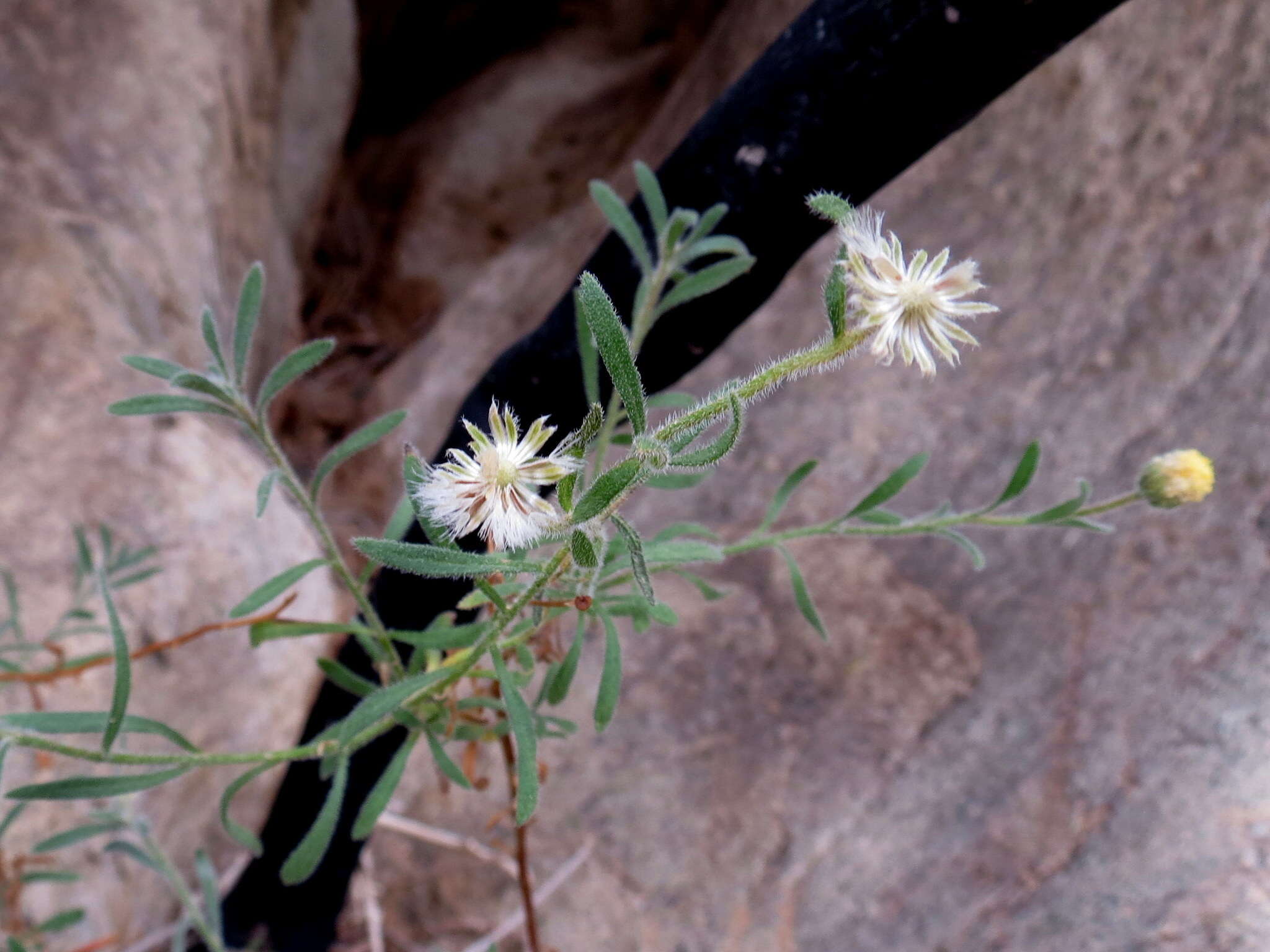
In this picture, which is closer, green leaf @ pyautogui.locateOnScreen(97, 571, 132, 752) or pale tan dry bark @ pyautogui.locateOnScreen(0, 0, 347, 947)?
green leaf @ pyautogui.locateOnScreen(97, 571, 132, 752)

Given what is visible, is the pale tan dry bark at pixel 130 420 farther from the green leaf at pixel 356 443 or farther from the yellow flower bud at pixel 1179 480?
the yellow flower bud at pixel 1179 480

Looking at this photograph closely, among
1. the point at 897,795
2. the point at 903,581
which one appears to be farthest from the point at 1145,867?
the point at 903,581

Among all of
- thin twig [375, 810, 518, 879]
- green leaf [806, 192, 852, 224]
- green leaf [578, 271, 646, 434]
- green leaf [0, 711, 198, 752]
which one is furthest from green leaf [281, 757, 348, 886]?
thin twig [375, 810, 518, 879]

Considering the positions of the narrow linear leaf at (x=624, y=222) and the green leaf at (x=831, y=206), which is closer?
the green leaf at (x=831, y=206)

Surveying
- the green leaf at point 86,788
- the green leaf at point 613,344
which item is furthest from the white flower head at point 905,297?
the green leaf at point 86,788

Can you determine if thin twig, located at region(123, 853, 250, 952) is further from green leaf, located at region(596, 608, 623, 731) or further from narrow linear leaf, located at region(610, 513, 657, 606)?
narrow linear leaf, located at region(610, 513, 657, 606)

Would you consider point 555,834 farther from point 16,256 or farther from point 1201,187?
point 1201,187

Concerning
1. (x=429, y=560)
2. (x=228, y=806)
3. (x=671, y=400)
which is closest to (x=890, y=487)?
(x=671, y=400)
